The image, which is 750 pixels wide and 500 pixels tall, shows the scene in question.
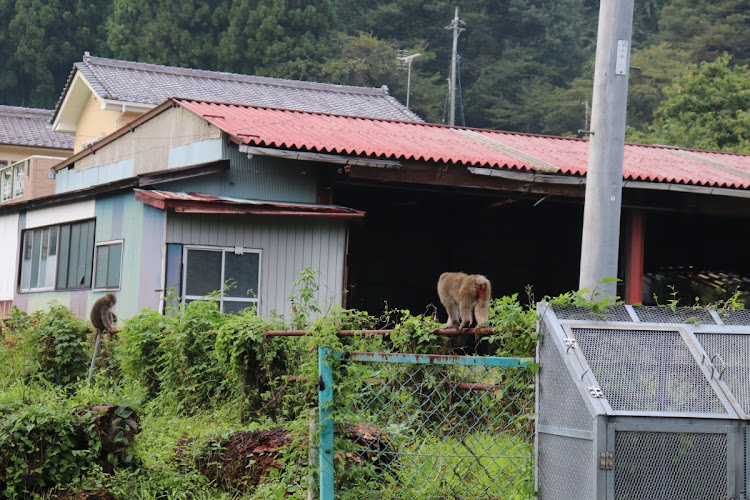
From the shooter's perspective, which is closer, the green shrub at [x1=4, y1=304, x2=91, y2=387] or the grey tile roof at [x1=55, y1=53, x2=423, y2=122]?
the green shrub at [x1=4, y1=304, x2=91, y2=387]

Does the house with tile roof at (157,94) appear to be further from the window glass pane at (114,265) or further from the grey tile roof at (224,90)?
the window glass pane at (114,265)

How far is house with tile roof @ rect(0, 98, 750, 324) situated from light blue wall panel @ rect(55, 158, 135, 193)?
58 millimetres

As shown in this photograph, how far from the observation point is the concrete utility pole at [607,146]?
8.27 m

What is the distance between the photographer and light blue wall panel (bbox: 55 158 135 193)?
18.6 metres

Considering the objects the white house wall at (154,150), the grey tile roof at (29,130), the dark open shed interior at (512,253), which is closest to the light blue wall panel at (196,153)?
the white house wall at (154,150)

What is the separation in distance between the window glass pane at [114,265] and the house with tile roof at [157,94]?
12.6m

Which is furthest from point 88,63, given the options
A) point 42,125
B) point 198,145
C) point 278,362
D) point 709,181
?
point 278,362

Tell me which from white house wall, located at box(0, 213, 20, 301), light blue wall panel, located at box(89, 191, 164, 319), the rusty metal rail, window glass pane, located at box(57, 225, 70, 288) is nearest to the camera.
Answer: the rusty metal rail

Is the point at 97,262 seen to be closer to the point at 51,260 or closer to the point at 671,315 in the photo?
the point at 51,260

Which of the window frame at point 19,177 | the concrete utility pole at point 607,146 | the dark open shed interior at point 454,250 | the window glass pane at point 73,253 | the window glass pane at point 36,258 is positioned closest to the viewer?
the concrete utility pole at point 607,146

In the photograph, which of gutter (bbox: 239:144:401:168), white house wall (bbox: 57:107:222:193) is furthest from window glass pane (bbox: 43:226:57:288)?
gutter (bbox: 239:144:401:168)

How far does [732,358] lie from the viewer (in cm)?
450

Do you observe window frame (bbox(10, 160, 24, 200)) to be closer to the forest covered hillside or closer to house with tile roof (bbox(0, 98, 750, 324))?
house with tile roof (bbox(0, 98, 750, 324))

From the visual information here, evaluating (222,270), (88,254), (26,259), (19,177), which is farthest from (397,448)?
(19,177)
